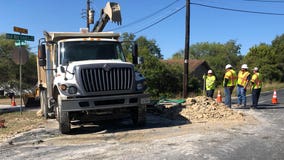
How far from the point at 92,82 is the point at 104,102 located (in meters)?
0.62

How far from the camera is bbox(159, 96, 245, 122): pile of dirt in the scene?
12023mm

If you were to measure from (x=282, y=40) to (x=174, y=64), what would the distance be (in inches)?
2180

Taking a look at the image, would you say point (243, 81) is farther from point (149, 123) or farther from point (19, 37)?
point (19, 37)

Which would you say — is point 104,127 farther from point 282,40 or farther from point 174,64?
point 282,40

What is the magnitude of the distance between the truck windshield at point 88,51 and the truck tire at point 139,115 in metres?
1.62

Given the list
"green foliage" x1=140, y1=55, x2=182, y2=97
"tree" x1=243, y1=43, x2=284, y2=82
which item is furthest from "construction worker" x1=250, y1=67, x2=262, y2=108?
"tree" x1=243, y1=43, x2=284, y2=82

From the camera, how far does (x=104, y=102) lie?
10.2 metres

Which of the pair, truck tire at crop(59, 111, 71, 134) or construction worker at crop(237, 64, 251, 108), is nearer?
truck tire at crop(59, 111, 71, 134)

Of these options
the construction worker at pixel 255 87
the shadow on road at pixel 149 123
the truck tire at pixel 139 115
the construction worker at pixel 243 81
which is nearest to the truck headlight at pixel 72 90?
the shadow on road at pixel 149 123

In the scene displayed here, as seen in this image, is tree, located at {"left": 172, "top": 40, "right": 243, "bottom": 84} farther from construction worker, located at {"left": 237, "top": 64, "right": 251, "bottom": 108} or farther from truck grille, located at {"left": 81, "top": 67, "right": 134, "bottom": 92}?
truck grille, located at {"left": 81, "top": 67, "right": 134, "bottom": 92}

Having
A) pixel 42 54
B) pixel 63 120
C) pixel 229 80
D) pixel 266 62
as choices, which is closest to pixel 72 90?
pixel 63 120

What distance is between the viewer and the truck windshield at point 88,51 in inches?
433

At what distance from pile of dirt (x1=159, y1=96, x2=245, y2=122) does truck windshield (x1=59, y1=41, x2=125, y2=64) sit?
9.18 feet

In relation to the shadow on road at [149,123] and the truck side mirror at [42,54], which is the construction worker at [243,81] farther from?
the truck side mirror at [42,54]
